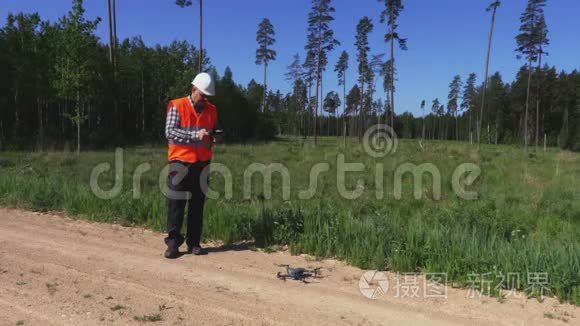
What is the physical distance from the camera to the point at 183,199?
18.7ft

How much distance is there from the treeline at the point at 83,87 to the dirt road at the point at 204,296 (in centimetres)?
1969

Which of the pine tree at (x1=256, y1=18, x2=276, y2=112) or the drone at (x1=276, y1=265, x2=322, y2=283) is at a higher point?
the pine tree at (x1=256, y1=18, x2=276, y2=112)

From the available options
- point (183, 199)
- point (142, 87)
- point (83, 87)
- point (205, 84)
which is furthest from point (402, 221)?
point (142, 87)

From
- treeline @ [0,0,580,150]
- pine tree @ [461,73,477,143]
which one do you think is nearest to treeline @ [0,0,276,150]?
treeline @ [0,0,580,150]

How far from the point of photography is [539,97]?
7244cm

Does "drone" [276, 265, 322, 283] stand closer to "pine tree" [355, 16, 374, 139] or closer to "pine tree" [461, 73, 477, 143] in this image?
"pine tree" [355, 16, 374, 139]

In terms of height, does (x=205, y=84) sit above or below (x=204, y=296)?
above

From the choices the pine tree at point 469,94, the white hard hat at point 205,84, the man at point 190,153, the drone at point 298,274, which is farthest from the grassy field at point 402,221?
the pine tree at point 469,94

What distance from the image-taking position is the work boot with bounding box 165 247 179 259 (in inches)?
214

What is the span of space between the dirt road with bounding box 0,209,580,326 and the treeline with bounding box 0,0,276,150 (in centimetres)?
1969

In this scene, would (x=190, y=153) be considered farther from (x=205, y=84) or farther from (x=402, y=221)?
(x=402, y=221)

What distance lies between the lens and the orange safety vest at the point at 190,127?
5457 millimetres

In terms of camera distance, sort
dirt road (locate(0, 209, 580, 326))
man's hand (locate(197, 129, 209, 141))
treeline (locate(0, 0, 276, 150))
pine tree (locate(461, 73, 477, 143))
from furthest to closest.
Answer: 1. pine tree (locate(461, 73, 477, 143))
2. treeline (locate(0, 0, 276, 150))
3. man's hand (locate(197, 129, 209, 141))
4. dirt road (locate(0, 209, 580, 326))

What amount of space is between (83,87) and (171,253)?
20303 mm
